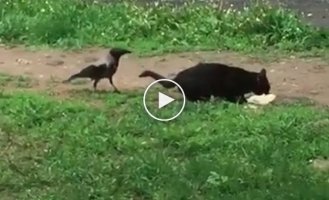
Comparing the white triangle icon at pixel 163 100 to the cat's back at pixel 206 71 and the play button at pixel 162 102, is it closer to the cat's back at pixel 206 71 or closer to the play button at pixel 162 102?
the play button at pixel 162 102

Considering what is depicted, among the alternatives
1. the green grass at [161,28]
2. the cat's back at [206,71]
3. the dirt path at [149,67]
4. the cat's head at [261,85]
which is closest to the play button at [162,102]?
the cat's back at [206,71]

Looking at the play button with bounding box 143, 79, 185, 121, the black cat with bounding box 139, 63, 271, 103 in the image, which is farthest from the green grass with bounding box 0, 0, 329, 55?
the black cat with bounding box 139, 63, 271, 103

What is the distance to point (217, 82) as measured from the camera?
6.83 meters

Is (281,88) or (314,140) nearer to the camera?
(314,140)

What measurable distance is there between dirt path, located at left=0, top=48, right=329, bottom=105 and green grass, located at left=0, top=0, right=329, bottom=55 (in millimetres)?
293

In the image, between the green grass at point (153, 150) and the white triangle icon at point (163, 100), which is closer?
the green grass at point (153, 150)

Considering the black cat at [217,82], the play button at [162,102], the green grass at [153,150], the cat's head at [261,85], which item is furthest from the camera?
the cat's head at [261,85]

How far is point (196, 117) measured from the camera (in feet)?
21.5

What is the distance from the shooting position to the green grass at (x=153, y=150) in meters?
5.25

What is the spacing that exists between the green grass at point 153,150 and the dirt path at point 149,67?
1.74 ft

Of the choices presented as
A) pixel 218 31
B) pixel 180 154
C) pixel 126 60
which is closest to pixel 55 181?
pixel 180 154

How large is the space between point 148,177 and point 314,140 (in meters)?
1.18

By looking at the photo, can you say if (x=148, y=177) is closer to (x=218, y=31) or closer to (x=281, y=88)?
(x=281, y=88)

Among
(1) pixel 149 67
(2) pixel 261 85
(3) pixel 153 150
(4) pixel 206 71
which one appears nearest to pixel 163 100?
(4) pixel 206 71
